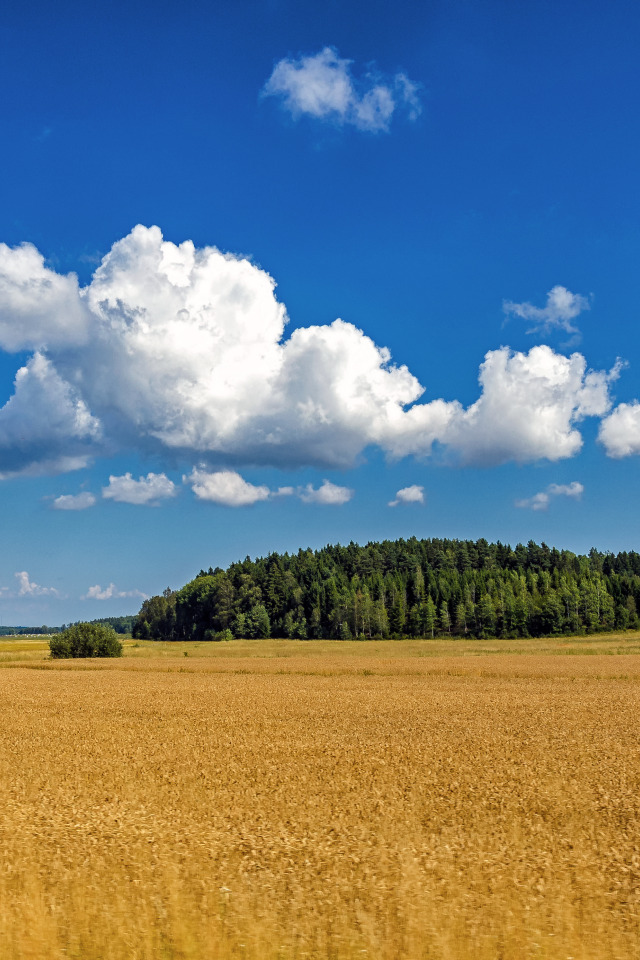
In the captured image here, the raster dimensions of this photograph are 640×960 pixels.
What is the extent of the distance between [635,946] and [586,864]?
2.52 meters

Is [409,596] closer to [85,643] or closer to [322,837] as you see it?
[85,643]

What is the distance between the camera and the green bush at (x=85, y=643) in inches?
3179

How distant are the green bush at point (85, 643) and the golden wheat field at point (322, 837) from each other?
5653 cm

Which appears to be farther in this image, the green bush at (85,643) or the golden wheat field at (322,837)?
the green bush at (85,643)

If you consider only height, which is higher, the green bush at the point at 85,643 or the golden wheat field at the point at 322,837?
the golden wheat field at the point at 322,837

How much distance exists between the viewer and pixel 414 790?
→ 15211 mm

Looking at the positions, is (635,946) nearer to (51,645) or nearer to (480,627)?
(51,645)

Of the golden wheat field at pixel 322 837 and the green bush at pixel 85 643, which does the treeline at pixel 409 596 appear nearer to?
the green bush at pixel 85 643

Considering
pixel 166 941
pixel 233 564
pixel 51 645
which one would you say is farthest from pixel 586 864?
pixel 233 564

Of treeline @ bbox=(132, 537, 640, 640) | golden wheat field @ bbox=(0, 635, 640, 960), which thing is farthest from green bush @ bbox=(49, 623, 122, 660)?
treeline @ bbox=(132, 537, 640, 640)

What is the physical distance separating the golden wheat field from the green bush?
56531 mm

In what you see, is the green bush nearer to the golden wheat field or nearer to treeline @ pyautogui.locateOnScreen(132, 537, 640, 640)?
the golden wheat field

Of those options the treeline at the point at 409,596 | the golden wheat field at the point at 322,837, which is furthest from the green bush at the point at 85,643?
the treeline at the point at 409,596

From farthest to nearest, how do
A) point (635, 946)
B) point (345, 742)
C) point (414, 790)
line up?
point (345, 742)
point (414, 790)
point (635, 946)
